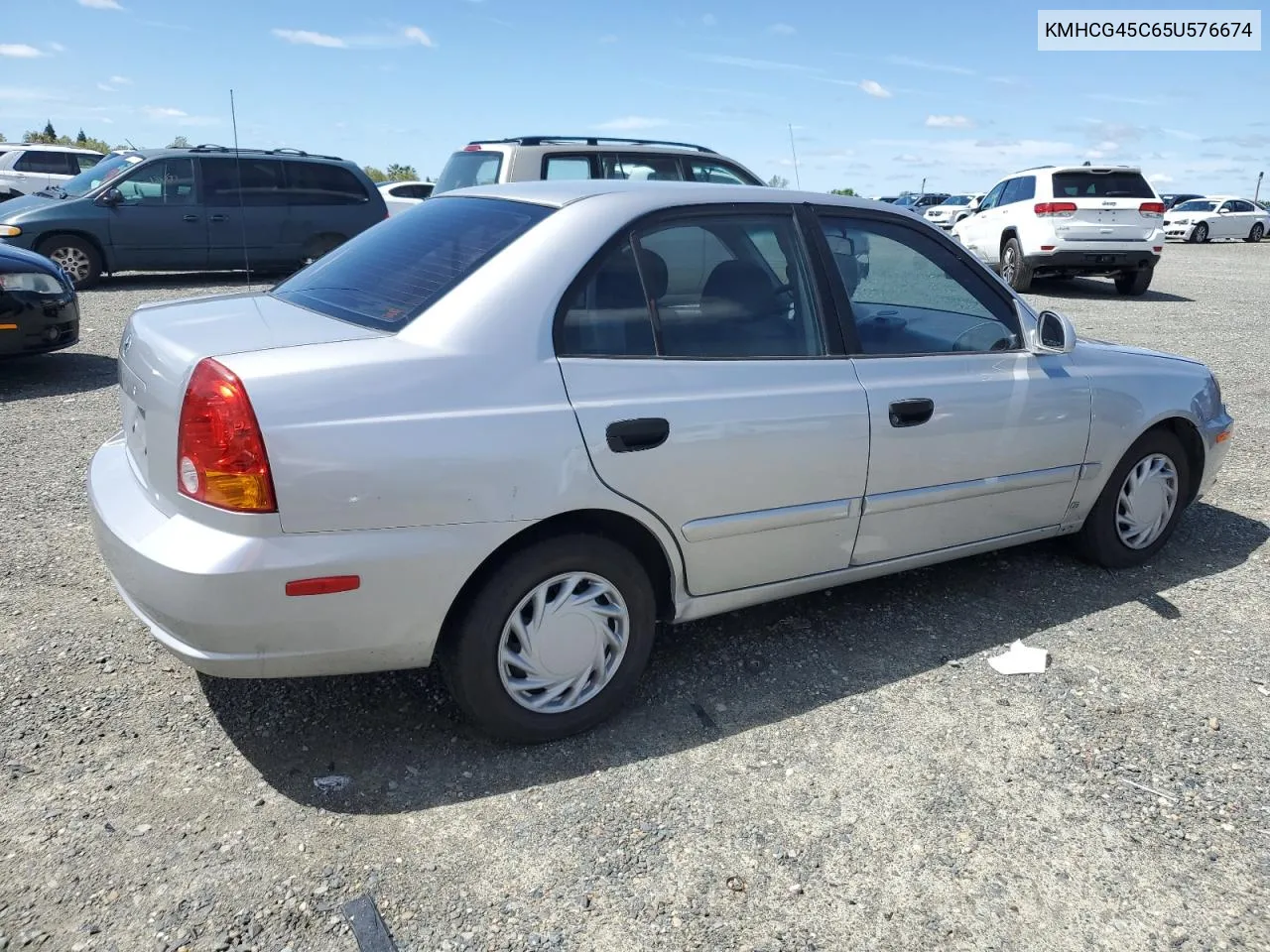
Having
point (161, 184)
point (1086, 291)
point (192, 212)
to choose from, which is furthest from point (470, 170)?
point (1086, 291)

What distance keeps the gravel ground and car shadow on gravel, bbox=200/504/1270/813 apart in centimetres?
1

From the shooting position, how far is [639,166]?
9703 millimetres

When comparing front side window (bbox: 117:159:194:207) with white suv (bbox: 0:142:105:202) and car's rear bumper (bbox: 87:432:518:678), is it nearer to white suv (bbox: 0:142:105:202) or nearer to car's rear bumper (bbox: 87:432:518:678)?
white suv (bbox: 0:142:105:202)

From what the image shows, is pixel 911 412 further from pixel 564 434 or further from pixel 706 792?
pixel 706 792

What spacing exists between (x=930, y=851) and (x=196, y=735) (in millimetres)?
2110

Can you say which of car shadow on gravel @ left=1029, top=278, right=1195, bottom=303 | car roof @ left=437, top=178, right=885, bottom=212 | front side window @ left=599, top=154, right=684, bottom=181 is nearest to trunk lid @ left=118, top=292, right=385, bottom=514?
car roof @ left=437, top=178, right=885, bottom=212

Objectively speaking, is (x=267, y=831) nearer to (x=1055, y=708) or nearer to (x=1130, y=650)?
(x=1055, y=708)

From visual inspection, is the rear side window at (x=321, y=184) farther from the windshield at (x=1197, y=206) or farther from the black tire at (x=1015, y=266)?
the windshield at (x=1197, y=206)

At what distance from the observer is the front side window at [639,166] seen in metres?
9.58

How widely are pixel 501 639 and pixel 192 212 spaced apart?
12639 millimetres

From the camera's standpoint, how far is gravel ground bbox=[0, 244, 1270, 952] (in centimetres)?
242

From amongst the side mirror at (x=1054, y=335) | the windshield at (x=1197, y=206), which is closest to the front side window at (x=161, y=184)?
the side mirror at (x=1054, y=335)

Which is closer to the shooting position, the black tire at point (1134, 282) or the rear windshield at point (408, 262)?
the rear windshield at point (408, 262)

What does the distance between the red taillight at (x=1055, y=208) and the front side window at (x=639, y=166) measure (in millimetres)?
6819
